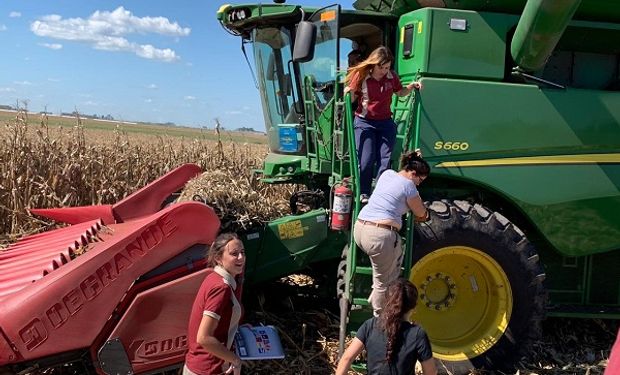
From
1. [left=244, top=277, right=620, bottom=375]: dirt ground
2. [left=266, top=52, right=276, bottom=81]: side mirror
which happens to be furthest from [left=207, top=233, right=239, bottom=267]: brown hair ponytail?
[left=266, top=52, right=276, bottom=81]: side mirror

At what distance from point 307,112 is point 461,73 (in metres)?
1.49

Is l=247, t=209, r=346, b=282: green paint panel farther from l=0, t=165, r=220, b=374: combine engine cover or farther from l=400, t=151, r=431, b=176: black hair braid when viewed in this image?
l=400, t=151, r=431, b=176: black hair braid

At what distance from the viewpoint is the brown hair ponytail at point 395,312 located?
266 cm

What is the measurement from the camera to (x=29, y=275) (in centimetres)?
333

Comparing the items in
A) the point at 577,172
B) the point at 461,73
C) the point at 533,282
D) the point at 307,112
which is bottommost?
the point at 533,282

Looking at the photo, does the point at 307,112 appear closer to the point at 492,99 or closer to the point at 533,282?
the point at 492,99

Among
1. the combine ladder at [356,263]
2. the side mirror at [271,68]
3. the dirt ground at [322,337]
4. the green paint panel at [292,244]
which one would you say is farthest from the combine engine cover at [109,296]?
the side mirror at [271,68]

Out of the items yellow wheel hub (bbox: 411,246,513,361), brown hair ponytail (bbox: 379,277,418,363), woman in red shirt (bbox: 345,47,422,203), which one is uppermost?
woman in red shirt (bbox: 345,47,422,203)

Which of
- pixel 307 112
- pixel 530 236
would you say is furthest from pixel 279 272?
pixel 530 236

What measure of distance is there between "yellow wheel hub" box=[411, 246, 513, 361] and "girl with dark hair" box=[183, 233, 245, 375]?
183 cm

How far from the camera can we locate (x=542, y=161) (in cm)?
430

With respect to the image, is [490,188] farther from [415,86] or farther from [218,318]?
[218,318]

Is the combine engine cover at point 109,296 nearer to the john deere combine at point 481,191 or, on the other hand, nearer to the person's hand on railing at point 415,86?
the john deere combine at point 481,191

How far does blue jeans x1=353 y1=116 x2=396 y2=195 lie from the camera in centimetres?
417
